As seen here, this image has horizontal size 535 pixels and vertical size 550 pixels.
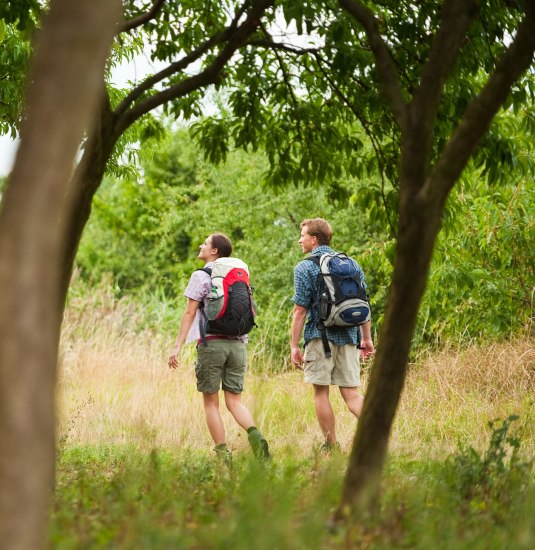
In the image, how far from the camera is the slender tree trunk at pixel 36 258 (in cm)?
305

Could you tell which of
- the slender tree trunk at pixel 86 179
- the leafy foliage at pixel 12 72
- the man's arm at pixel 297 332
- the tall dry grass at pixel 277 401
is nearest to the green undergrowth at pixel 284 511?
the slender tree trunk at pixel 86 179

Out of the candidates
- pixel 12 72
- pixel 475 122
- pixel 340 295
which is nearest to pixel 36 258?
pixel 475 122

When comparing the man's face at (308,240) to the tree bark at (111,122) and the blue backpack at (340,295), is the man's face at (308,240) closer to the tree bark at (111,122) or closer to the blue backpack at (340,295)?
the blue backpack at (340,295)

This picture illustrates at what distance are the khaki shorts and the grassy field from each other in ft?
1.92

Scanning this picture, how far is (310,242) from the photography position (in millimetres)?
8484

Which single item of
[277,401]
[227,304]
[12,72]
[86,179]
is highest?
[12,72]

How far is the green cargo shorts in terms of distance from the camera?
26.3 ft

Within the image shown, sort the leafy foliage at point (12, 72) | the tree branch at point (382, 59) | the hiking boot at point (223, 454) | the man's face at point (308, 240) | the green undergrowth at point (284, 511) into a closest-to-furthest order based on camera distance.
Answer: the green undergrowth at point (284, 511) < the tree branch at point (382, 59) < the hiking boot at point (223, 454) < the leafy foliage at point (12, 72) < the man's face at point (308, 240)

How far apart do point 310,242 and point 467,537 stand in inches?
173

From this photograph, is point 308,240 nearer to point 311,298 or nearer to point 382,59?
point 311,298

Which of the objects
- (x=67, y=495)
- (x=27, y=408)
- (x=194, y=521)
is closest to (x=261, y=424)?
(x=67, y=495)

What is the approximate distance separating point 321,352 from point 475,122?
12.6 feet

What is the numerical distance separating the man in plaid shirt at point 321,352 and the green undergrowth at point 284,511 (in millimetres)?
1784

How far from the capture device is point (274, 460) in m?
7.94
